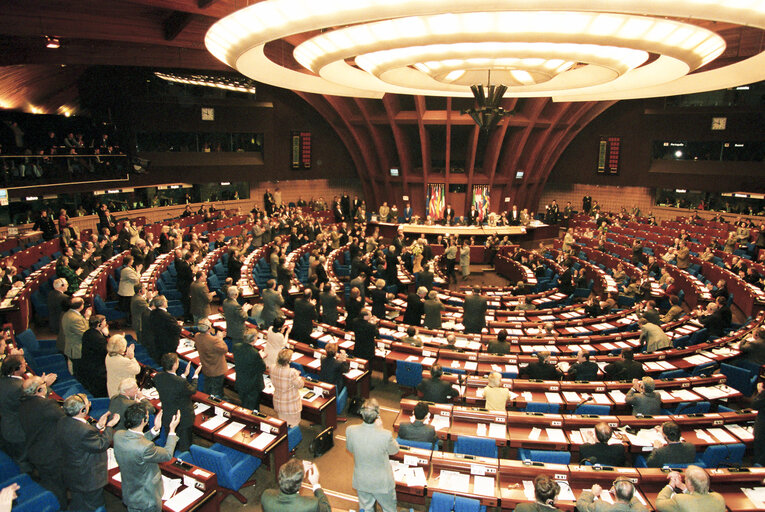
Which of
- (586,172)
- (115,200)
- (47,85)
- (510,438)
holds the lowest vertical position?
(510,438)

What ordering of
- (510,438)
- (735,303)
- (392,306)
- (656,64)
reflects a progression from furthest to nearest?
(735,303)
(392,306)
(656,64)
(510,438)

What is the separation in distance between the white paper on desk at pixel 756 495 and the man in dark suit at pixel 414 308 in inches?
272

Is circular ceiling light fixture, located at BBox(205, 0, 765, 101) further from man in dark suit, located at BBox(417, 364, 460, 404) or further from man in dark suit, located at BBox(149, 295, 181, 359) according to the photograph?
man in dark suit, located at BBox(417, 364, 460, 404)

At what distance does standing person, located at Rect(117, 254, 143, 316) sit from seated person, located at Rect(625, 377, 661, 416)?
390 inches

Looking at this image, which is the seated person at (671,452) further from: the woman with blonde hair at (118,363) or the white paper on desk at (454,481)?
the woman with blonde hair at (118,363)

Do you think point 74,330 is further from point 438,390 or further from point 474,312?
point 474,312

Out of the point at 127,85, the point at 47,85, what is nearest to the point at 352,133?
the point at 127,85

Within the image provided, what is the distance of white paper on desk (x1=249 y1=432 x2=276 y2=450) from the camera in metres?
6.17

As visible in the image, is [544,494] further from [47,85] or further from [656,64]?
[47,85]

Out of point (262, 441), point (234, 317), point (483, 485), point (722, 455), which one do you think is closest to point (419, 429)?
point (483, 485)

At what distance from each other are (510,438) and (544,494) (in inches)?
97.8

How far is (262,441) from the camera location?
629 centimetres

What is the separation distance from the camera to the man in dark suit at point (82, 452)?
4914 mm

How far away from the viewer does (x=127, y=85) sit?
24.4 meters
